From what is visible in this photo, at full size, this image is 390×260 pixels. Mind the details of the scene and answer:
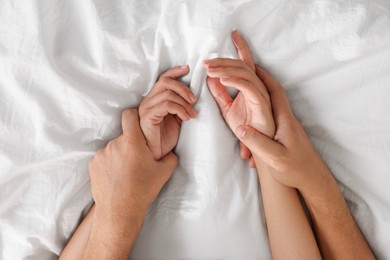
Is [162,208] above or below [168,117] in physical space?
below

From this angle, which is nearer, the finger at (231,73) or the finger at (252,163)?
the finger at (231,73)

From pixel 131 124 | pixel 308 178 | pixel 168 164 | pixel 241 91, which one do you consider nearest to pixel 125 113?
pixel 131 124

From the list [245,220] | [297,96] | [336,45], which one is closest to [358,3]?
[336,45]

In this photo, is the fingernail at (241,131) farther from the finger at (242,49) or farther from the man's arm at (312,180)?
the finger at (242,49)

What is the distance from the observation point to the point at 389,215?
901 millimetres

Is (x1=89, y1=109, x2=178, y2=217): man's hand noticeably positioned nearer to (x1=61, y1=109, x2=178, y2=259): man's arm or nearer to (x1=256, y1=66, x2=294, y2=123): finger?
(x1=61, y1=109, x2=178, y2=259): man's arm

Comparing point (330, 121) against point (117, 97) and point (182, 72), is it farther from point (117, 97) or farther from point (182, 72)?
point (117, 97)

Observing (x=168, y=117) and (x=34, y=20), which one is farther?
(x=168, y=117)

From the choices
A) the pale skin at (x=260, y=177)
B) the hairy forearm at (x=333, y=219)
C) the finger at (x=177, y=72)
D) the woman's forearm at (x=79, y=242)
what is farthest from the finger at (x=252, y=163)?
the woman's forearm at (x=79, y=242)

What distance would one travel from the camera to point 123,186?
92cm

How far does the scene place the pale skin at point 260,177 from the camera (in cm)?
88

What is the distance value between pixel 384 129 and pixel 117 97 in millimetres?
536

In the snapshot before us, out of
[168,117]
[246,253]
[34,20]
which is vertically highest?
[34,20]

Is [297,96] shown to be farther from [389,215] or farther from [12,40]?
[12,40]
